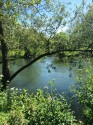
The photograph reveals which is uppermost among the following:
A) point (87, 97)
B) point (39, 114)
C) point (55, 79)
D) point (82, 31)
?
point (82, 31)

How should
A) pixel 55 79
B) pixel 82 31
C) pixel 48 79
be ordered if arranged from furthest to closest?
pixel 48 79 < pixel 55 79 < pixel 82 31

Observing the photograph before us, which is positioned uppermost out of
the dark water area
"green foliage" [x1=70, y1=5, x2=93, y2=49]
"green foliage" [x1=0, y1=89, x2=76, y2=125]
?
"green foliage" [x1=70, y1=5, x2=93, y2=49]

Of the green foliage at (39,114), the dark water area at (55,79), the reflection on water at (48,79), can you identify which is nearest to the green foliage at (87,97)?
the dark water area at (55,79)

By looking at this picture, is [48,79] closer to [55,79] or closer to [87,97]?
[55,79]

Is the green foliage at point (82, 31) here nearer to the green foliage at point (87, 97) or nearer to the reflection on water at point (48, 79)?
the reflection on water at point (48, 79)

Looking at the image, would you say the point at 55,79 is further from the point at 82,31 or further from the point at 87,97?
the point at 87,97

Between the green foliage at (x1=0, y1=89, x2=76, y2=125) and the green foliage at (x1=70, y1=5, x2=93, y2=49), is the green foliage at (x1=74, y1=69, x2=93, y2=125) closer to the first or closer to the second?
the green foliage at (x1=0, y1=89, x2=76, y2=125)

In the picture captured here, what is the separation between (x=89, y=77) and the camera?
1314 cm

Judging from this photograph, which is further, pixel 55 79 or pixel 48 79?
pixel 48 79

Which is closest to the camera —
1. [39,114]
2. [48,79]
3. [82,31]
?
[39,114]

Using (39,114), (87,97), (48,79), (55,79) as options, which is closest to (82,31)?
(87,97)

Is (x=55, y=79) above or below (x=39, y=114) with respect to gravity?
above

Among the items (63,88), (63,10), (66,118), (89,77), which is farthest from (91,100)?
(63,88)

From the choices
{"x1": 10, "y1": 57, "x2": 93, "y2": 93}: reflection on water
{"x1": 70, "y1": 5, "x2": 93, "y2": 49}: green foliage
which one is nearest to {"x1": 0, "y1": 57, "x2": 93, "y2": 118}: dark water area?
{"x1": 10, "y1": 57, "x2": 93, "y2": 93}: reflection on water
